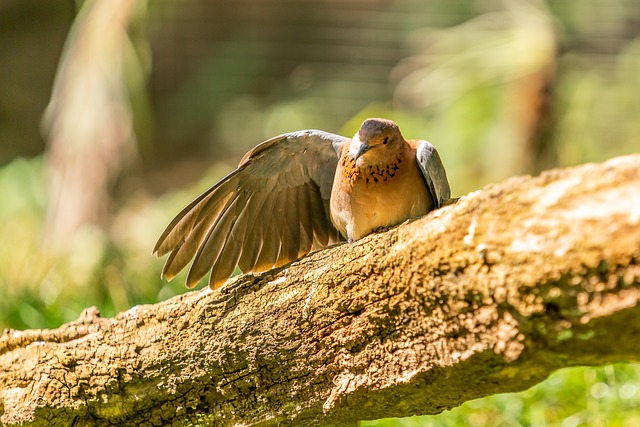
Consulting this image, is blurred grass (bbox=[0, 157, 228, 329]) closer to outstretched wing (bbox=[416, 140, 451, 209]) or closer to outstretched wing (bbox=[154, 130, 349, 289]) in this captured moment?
outstretched wing (bbox=[154, 130, 349, 289])

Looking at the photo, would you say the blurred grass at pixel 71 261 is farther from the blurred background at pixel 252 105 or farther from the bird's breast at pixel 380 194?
the bird's breast at pixel 380 194

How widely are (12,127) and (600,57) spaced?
6828 millimetres

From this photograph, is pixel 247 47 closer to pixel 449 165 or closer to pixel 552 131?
pixel 449 165

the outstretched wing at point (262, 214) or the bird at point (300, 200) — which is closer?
the bird at point (300, 200)

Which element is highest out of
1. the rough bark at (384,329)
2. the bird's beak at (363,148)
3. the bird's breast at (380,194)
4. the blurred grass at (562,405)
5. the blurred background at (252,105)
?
the blurred background at (252,105)

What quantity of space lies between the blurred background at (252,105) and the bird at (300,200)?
3.48 feet

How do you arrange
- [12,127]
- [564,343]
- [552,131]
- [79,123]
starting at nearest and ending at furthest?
[564,343]
[79,123]
[552,131]
[12,127]

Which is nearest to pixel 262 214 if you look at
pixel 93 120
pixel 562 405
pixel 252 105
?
pixel 562 405

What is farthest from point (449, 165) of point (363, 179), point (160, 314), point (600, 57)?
point (160, 314)

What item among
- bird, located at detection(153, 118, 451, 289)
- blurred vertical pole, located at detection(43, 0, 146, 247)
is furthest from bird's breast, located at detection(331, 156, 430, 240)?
blurred vertical pole, located at detection(43, 0, 146, 247)

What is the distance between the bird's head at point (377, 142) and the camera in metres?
2.95

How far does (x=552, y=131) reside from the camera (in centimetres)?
673

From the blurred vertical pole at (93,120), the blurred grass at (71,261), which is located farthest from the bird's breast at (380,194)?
the blurred vertical pole at (93,120)

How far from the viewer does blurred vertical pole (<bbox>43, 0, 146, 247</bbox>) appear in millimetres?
6320
